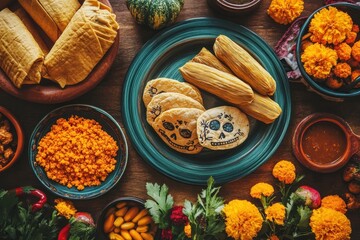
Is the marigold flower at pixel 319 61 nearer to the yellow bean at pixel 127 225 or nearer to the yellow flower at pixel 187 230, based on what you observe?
the yellow flower at pixel 187 230

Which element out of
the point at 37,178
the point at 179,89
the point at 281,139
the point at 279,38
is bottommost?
the point at 37,178

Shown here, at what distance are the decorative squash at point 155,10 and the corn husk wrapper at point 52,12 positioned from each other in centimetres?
24

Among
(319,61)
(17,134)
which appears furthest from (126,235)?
(319,61)

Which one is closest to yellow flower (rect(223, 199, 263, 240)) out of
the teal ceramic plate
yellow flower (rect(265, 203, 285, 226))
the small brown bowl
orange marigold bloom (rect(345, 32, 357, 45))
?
yellow flower (rect(265, 203, 285, 226))

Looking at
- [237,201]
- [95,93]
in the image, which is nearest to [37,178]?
[95,93]

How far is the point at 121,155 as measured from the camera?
2.26 metres

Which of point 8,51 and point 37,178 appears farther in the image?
point 37,178

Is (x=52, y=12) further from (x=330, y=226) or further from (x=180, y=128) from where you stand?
(x=330, y=226)

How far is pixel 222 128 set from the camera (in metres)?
2.19

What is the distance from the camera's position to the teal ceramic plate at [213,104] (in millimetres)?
2236

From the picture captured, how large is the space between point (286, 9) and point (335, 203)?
84cm

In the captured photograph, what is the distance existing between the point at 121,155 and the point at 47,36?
596 millimetres

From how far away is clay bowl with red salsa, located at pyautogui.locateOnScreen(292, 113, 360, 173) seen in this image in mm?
2221

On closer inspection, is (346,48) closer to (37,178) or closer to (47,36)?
(47,36)
